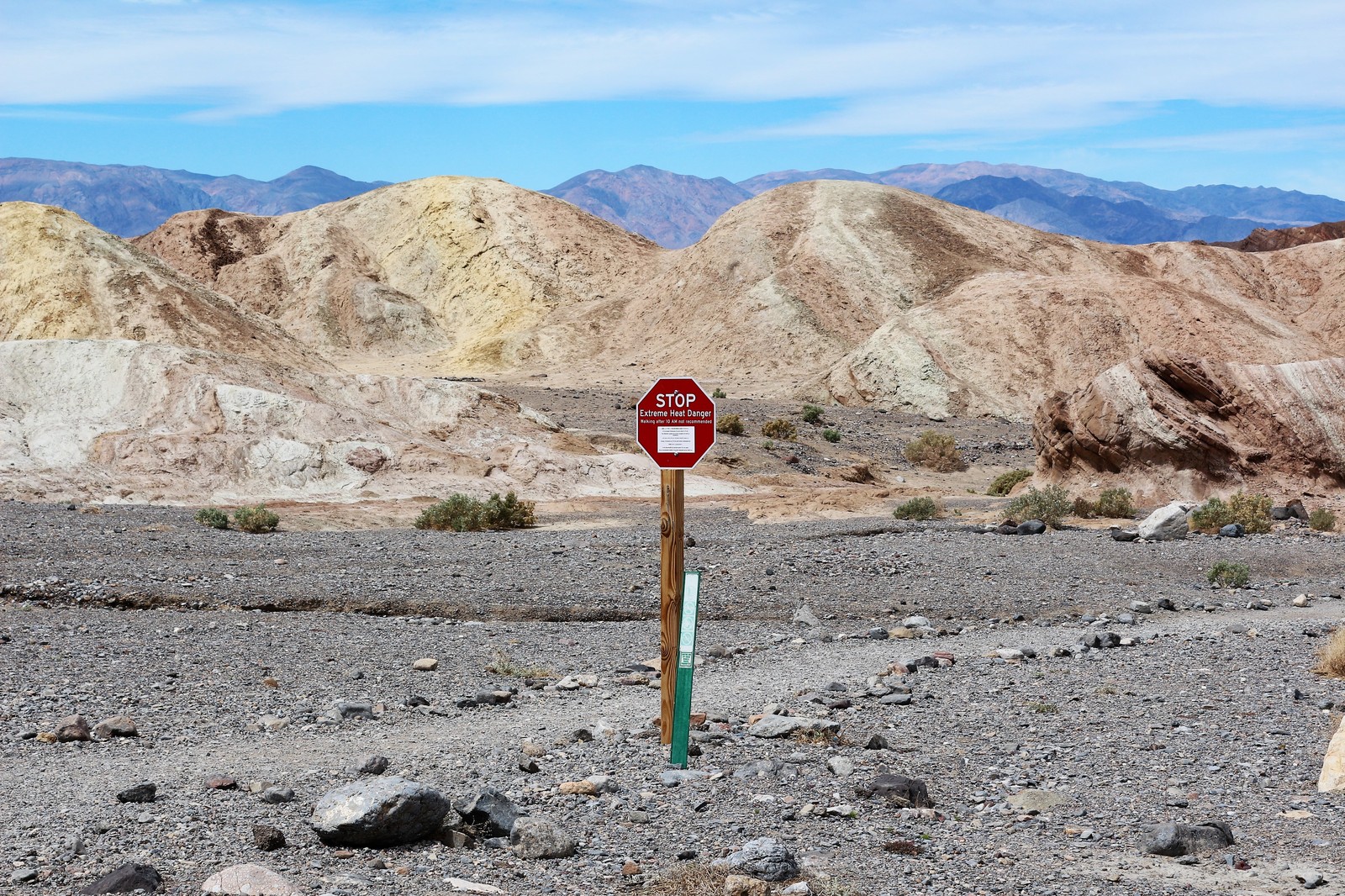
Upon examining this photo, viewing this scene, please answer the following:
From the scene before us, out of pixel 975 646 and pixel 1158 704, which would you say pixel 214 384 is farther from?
pixel 1158 704

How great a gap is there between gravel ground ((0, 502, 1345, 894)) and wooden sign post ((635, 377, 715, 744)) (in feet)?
2.59

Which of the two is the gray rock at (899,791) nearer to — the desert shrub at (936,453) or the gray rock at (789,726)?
the gray rock at (789,726)

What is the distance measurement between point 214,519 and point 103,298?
944 inches

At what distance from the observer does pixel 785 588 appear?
46.4 feet

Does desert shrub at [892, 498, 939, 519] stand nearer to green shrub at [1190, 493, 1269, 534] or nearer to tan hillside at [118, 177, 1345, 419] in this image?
green shrub at [1190, 493, 1269, 534]

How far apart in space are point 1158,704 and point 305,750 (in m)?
5.98

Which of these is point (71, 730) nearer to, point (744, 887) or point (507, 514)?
point (744, 887)

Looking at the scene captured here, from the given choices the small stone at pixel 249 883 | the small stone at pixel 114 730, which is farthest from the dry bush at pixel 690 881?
the small stone at pixel 114 730

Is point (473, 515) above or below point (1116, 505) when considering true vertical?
below

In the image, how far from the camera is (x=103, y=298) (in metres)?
39.8

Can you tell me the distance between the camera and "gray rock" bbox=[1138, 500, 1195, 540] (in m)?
17.5

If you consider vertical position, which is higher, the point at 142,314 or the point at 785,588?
the point at 142,314

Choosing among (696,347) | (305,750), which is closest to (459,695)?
(305,750)

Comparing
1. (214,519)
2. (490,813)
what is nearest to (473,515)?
(214,519)
